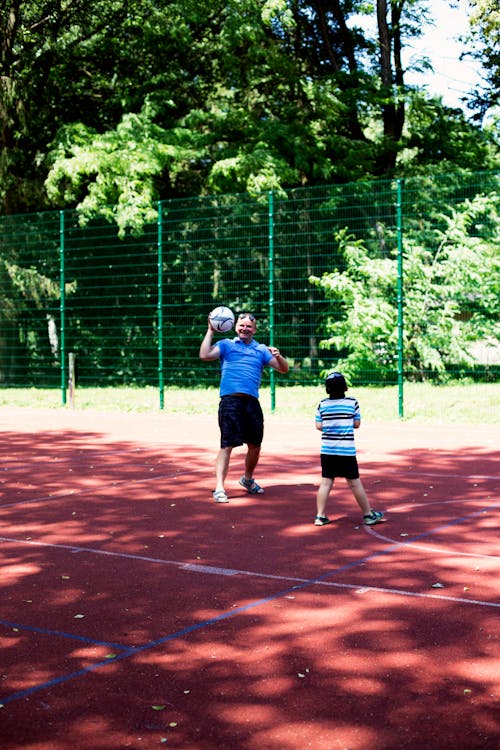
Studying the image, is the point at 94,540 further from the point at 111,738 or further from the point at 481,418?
the point at 481,418

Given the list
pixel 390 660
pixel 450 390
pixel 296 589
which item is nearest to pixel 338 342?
pixel 450 390

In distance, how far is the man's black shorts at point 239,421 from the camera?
31.8ft

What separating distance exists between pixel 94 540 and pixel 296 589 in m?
2.11

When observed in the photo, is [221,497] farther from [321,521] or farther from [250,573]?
[250,573]

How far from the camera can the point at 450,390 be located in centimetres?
1883

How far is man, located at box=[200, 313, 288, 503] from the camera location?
9711 mm

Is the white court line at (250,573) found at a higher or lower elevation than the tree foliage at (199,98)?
lower

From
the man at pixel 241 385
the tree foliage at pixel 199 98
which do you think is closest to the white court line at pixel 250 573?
the man at pixel 241 385

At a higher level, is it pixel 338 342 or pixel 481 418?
pixel 338 342

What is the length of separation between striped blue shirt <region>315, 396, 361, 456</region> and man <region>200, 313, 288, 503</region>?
4.43 feet

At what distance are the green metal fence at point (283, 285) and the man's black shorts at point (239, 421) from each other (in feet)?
25.6

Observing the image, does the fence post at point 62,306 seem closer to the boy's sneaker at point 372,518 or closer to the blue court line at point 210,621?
the boy's sneaker at point 372,518

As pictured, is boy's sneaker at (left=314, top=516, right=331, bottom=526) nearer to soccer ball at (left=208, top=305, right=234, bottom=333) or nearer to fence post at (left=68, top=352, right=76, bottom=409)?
soccer ball at (left=208, top=305, right=234, bottom=333)

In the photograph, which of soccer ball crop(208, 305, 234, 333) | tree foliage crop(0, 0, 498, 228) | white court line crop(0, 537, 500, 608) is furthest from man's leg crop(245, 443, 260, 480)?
tree foliage crop(0, 0, 498, 228)
